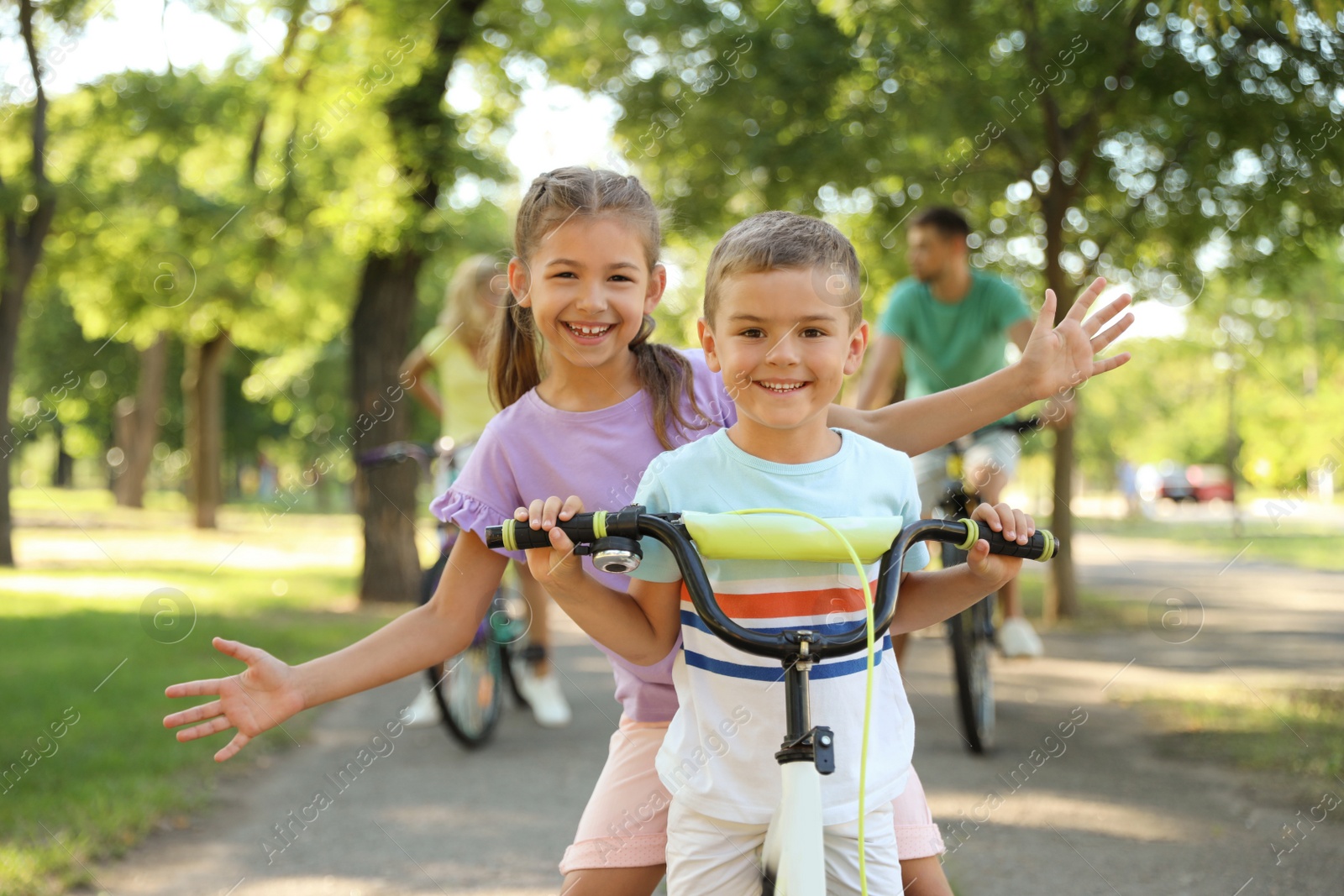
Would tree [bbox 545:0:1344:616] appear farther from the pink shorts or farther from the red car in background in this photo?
the red car in background

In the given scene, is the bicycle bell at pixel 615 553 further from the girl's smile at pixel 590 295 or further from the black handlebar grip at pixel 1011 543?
the girl's smile at pixel 590 295

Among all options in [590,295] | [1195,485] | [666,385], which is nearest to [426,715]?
[666,385]

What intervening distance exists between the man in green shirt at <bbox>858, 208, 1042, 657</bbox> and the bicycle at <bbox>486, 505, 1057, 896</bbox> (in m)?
3.81

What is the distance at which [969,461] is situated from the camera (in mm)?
5668

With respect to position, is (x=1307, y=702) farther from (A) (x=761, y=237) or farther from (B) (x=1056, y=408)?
(A) (x=761, y=237)

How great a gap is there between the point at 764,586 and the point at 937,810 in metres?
2.93

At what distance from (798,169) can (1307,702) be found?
16.5ft

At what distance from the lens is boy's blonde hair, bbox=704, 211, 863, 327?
6.37ft

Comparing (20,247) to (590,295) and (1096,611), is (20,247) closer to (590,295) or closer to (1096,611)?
(1096,611)

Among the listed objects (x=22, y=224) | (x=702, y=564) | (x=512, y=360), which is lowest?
(x=702, y=564)

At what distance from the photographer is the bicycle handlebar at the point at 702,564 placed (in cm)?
176

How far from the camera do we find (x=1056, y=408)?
189 inches

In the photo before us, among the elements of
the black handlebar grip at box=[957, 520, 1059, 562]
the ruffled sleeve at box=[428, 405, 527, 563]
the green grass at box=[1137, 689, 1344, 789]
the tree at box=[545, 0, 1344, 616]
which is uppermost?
the tree at box=[545, 0, 1344, 616]

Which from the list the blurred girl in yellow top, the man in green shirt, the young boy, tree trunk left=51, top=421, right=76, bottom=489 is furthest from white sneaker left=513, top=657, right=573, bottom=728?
tree trunk left=51, top=421, right=76, bottom=489
